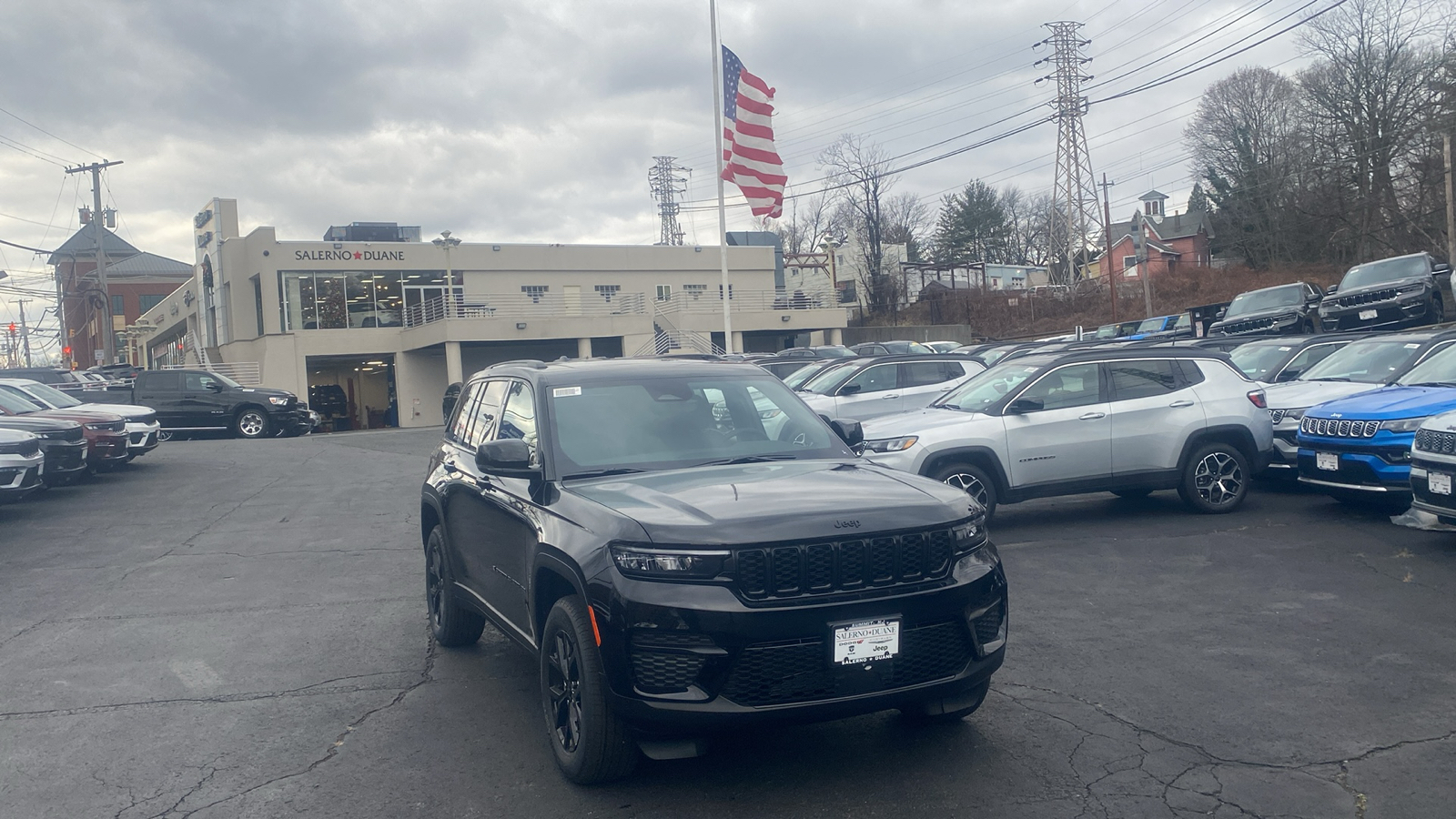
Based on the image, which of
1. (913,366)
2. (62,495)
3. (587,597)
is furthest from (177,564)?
(913,366)

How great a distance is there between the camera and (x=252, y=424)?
28469mm

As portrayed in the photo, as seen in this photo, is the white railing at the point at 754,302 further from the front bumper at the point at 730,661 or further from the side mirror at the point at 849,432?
the front bumper at the point at 730,661

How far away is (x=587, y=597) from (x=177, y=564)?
7.58 metres

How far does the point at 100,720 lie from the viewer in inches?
217

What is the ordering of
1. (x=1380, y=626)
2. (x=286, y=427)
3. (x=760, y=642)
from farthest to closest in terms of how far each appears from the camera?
(x=286, y=427) < (x=1380, y=626) < (x=760, y=642)

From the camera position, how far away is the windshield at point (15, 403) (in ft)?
52.5

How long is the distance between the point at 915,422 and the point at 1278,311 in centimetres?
1952

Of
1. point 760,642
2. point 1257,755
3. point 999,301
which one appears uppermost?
point 999,301

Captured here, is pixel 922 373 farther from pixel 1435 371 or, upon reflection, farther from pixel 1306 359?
pixel 1435 371

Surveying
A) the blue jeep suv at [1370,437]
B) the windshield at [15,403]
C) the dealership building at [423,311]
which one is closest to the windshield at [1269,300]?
the blue jeep suv at [1370,437]


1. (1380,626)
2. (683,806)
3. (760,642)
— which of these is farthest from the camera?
(1380,626)

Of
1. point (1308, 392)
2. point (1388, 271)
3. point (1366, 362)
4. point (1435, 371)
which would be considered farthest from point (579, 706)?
point (1388, 271)

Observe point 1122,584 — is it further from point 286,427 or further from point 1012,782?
point 286,427

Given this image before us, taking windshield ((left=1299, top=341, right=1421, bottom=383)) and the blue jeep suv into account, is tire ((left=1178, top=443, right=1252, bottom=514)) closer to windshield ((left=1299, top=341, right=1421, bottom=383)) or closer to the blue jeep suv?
the blue jeep suv
